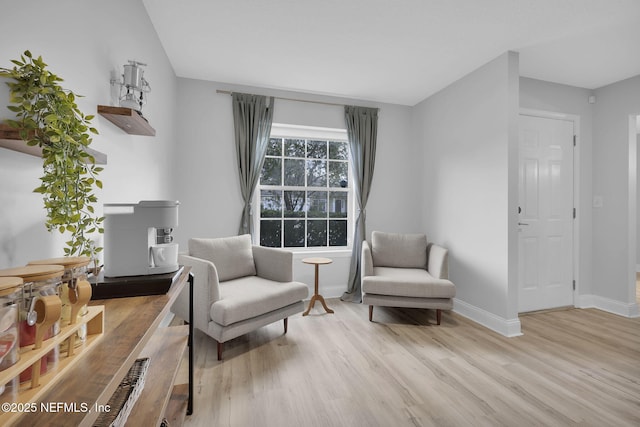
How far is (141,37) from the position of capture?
209 centimetres

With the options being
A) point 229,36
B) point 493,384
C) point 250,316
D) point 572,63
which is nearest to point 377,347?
point 493,384

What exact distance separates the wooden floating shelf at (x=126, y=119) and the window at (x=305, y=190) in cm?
191

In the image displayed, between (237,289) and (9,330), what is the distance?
205cm

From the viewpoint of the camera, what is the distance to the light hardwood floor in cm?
165

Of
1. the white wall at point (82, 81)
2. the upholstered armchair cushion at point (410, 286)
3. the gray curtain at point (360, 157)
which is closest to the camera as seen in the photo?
the white wall at point (82, 81)

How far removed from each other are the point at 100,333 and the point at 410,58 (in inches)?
124

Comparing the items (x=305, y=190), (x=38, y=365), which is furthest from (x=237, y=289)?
(x=38, y=365)

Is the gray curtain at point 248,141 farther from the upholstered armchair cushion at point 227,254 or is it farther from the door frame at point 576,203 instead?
the door frame at point 576,203

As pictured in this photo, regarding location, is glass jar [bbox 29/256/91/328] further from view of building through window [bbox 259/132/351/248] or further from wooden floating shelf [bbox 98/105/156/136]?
view of building through window [bbox 259/132/351/248]

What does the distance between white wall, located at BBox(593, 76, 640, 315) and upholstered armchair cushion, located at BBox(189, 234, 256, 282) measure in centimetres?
392

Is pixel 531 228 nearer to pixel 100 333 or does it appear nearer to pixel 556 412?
pixel 556 412

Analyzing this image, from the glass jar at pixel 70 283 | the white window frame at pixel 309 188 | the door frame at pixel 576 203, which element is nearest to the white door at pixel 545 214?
the door frame at pixel 576 203

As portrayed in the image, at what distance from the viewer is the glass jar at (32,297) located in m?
0.55

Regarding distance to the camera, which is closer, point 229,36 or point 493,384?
point 493,384
